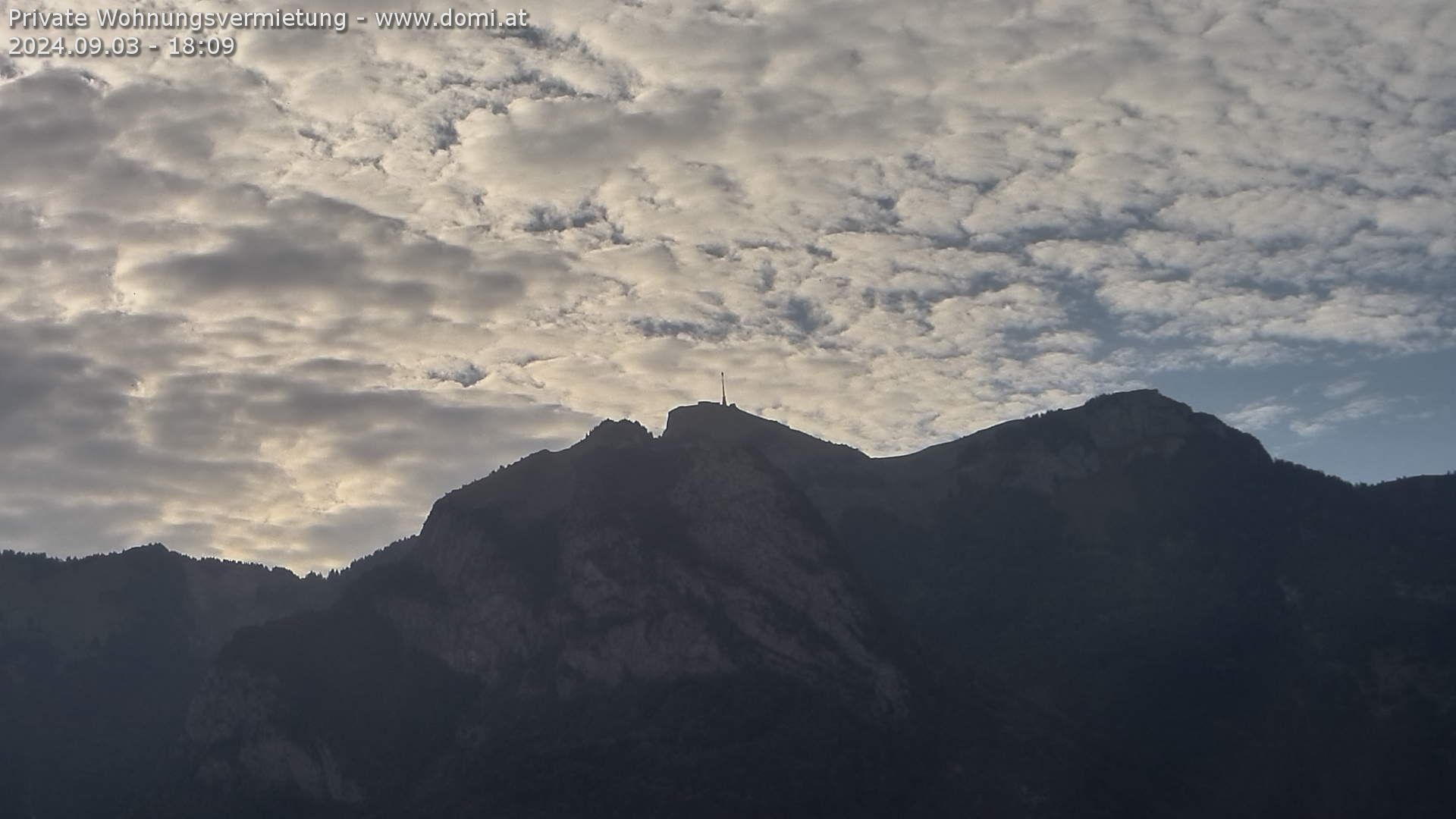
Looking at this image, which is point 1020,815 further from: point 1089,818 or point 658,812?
point 658,812

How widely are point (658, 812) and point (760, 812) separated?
12666 millimetres

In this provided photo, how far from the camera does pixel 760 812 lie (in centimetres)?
19938

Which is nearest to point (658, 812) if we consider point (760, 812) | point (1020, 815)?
point (760, 812)

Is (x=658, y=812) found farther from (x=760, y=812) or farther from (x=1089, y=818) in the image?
(x=1089, y=818)

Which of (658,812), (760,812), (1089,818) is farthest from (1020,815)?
(658,812)

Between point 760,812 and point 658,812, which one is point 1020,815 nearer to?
point 760,812

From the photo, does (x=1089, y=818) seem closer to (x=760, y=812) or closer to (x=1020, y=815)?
(x=1020, y=815)

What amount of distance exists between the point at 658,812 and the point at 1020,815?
44.8 meters

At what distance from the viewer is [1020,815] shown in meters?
198

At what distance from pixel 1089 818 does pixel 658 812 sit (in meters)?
53.7

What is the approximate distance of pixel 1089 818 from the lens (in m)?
200

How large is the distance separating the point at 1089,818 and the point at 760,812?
4106 cm
